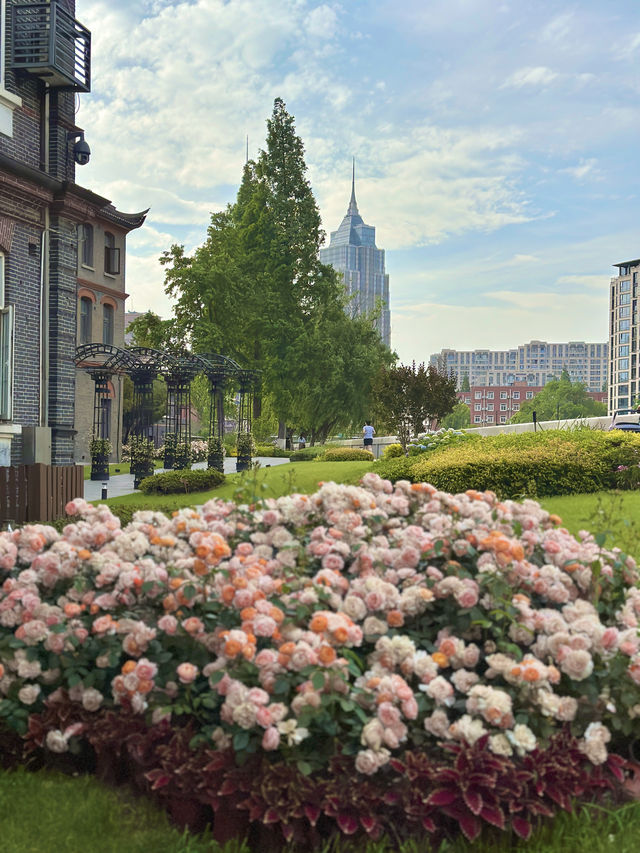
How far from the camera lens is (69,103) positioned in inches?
555

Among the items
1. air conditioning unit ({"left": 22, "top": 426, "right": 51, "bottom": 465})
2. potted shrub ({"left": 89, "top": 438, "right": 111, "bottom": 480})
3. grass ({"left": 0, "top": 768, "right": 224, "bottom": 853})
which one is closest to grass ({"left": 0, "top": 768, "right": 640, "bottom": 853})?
grass ({"left": 0, "top": 768, "right": 224, "bottom": 853})

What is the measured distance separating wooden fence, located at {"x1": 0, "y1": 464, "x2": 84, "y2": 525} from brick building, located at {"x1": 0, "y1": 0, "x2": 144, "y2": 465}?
1603 mm

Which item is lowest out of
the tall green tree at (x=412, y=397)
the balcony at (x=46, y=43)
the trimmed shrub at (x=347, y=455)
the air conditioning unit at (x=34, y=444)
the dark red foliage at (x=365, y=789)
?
the dark red foliage at (x=365, y=789)

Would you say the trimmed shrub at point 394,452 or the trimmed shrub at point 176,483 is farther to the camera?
the trimmed shrub at point 394,452

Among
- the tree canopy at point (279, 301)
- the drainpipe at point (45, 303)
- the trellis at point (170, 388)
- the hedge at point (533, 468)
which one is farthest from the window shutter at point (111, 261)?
the hedge at point (533, 468)

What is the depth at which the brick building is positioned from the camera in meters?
12.7

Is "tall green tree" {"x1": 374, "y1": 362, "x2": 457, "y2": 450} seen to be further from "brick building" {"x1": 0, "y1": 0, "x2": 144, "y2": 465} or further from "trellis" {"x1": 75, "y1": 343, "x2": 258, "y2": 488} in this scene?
"brick building" {"x1": 0, "y1": 0, "x2": 144, "y2": 465}

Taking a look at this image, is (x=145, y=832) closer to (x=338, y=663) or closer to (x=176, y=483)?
(x=338, y=663)

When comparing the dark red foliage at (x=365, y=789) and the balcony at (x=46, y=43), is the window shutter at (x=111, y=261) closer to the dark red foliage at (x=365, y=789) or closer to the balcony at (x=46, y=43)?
the balcony at (x=46, y=43)

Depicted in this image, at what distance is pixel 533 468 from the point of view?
45.9 ft

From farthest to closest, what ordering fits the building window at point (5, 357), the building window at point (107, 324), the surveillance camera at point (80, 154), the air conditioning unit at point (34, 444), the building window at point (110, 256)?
the building window at point (110, 256) < the building window at point (107, 324) < the surveillance camera at point (80, 154) < the air conditioning unit at point (34, 444) < the building window at point (5, 357)

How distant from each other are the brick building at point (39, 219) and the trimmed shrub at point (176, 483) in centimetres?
396

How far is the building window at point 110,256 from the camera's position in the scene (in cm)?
3488

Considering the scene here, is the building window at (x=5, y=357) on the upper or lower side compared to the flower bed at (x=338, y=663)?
upper
